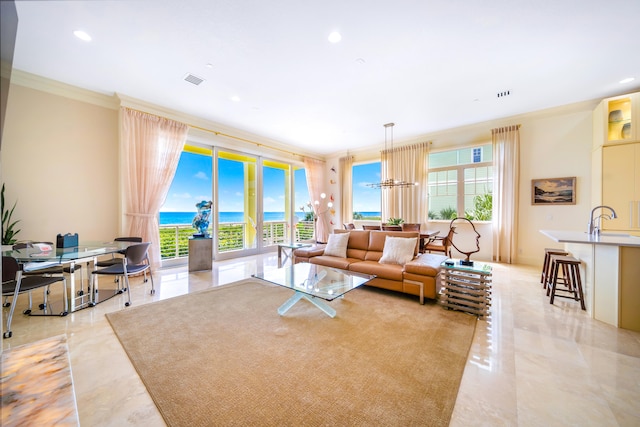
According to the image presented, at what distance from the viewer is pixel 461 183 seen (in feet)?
19.2

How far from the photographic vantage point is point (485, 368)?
1.90 m

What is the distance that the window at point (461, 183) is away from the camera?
563 cm

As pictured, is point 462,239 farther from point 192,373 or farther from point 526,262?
point 192,373

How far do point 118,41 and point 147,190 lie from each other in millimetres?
2312

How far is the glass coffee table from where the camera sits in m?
2.53

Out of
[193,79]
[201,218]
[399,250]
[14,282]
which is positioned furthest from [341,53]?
[14,282]

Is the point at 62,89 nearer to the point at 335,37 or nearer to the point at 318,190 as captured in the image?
the point at 335,37

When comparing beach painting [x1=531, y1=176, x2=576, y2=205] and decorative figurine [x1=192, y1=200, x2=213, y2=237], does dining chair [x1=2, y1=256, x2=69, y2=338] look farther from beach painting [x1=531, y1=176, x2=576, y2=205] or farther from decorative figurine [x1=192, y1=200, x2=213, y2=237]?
beach painting [x1=531, y1=176, x2=576, y2=205]

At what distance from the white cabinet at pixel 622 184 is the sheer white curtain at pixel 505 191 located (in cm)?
122

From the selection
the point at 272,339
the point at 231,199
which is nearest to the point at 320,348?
the point at 272,339

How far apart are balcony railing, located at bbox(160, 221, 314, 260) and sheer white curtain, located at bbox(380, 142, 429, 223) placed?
8.67ft

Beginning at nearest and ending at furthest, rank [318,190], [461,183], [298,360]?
[298,360]
[461,183]
[318,190]

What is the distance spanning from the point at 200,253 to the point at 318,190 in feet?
13.8

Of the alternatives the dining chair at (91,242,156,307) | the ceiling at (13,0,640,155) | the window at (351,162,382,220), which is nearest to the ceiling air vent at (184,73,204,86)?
the ceiling at (13,0,640,155)
